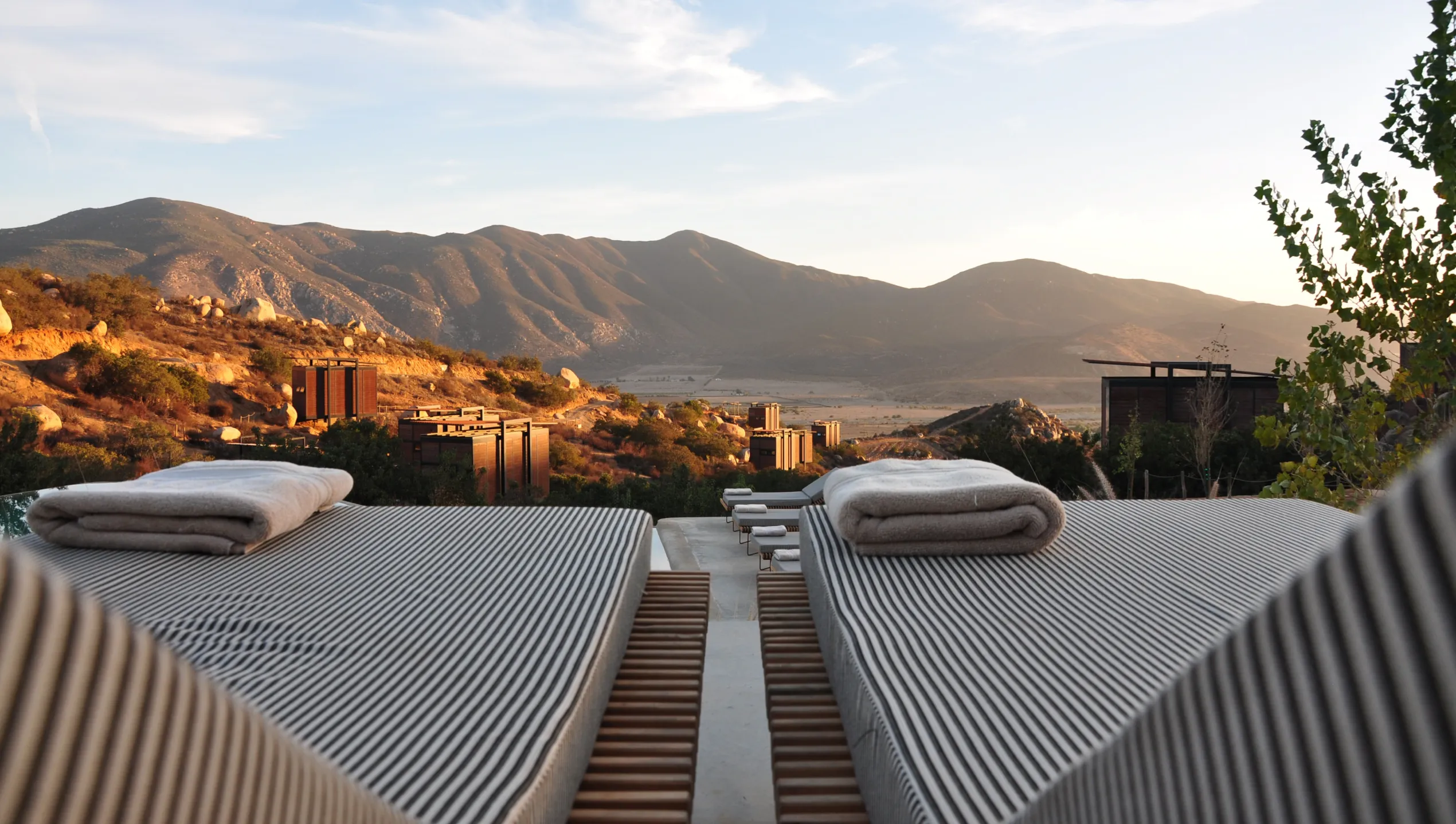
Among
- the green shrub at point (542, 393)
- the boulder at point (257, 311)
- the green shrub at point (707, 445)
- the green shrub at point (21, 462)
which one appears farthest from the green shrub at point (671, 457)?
the boulder at point (257, 311)

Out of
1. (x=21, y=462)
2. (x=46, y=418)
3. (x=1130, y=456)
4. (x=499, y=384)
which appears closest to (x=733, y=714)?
(x=1130, y=456)

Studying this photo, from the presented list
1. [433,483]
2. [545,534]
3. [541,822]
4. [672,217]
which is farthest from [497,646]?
[672,217]

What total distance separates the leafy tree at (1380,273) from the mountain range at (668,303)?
48.8 meters

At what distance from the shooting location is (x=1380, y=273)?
374 cm

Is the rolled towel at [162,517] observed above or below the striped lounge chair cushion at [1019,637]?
above

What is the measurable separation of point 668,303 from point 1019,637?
83.0 metres

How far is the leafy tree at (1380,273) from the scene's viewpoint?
11.2 ft

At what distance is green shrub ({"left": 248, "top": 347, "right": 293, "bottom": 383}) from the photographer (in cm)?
2095

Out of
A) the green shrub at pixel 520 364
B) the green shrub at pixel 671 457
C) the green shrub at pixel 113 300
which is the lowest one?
the green shrub at pixel 671 457

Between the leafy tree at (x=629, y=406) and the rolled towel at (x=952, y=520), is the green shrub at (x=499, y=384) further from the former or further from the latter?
the rolled towel at (x=952, y=520)

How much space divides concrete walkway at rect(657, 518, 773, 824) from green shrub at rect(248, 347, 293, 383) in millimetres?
18125

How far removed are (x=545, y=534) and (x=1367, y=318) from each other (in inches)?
139

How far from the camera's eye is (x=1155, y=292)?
95062mm

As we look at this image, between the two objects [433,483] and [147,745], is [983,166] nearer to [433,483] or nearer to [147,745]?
[433,483]
